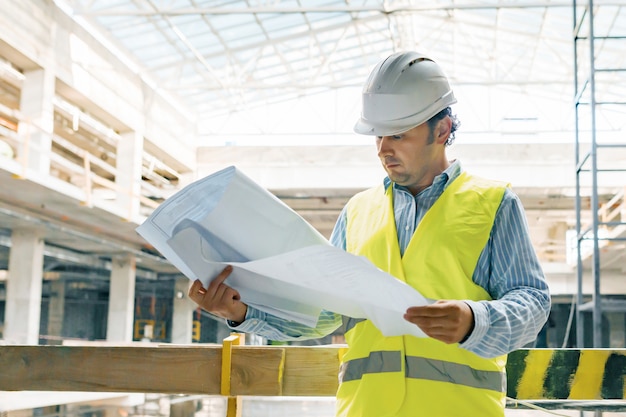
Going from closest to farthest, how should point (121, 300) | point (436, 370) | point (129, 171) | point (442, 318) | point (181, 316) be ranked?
point (442, 318), point (436, 370), point (129, 171), point (121, 300), point (181, 316)

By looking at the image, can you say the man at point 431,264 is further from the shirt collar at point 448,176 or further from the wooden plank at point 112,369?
the wooden plank at point 112,369

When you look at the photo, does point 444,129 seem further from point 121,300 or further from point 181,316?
point 181,316

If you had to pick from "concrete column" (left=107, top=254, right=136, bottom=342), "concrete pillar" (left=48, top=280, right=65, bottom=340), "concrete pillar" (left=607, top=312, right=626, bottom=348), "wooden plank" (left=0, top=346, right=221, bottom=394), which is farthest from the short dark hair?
"concrete pillar" (left=607, top=312, right=626, bottom=348)

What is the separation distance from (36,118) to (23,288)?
3091 millimetres

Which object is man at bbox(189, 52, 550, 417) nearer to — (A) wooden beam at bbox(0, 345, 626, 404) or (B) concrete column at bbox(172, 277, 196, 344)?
(A) wooden beam at bbox(0, 345, 626, 404)

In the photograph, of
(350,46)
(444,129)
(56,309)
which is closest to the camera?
(444,129)

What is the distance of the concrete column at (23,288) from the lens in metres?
11.4

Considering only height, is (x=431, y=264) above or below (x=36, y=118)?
below

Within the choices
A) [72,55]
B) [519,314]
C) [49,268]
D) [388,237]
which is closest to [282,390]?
[388,237]

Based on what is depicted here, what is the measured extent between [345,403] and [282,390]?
0.41m

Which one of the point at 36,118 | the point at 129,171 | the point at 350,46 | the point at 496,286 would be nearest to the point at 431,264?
the point at 496,286

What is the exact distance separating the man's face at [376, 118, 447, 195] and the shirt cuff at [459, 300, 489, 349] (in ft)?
0.79

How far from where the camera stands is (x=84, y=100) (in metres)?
10.9

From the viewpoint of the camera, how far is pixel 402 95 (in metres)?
1.09
